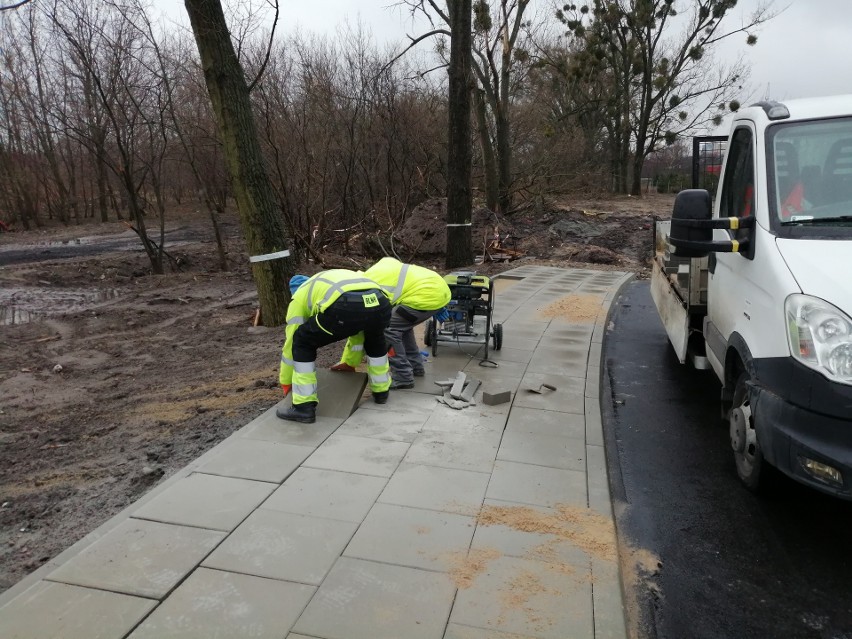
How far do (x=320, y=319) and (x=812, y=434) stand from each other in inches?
128

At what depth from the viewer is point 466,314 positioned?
275 inches

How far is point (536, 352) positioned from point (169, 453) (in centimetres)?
430

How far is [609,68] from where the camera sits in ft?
124

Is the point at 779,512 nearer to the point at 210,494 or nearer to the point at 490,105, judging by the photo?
the point at 210,494

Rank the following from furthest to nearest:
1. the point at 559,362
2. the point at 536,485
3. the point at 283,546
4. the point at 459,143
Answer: the point at 459,143 < the point at 559,362 < the point at 536,485 < the point at 283,546

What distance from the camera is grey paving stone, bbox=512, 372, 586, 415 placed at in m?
5.73

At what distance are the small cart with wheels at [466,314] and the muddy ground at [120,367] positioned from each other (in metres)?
1.28

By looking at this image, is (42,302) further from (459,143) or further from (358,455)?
(358,455)

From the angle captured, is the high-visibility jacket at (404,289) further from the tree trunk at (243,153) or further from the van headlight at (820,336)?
the tree trunk at (243,153)

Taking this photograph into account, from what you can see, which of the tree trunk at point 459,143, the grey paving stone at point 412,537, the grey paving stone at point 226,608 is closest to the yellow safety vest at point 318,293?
the grey paving stone at point 412,537

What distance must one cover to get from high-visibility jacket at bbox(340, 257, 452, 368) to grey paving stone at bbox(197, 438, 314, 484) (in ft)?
4.15

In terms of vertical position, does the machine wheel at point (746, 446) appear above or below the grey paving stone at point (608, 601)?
above

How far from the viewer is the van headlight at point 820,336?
3.12 metres

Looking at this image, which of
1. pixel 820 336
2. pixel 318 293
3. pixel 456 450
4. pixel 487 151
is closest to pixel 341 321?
pixel 318 293
